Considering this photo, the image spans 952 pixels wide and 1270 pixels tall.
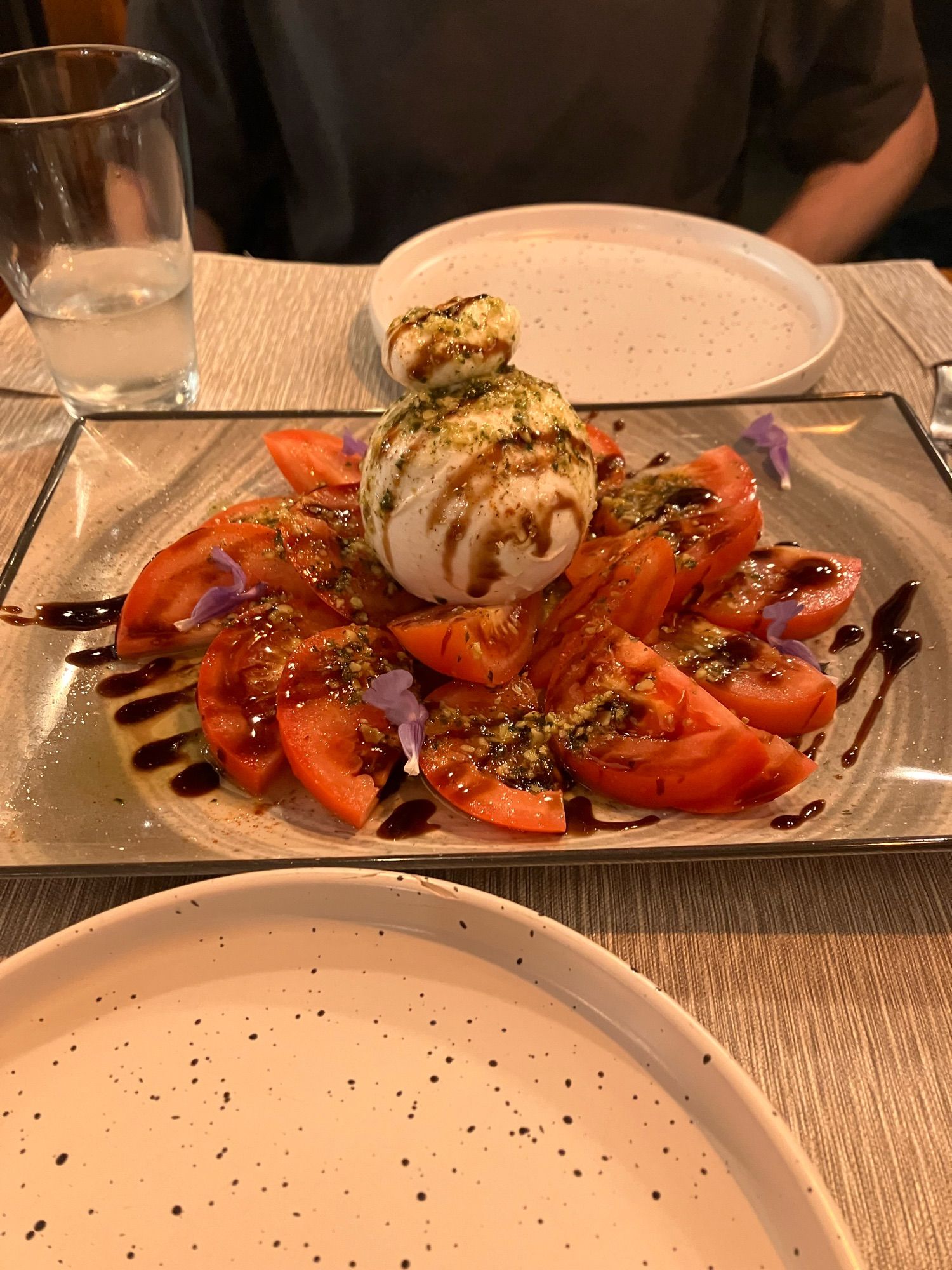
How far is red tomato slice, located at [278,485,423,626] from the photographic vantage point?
4.19 ft

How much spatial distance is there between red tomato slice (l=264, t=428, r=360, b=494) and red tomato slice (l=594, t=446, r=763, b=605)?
445 mm

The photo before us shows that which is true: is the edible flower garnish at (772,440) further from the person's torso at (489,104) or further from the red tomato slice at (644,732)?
the person's torso at (489,104)

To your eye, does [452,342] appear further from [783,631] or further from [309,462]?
[783,631]

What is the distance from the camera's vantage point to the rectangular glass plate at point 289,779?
97 centimetres

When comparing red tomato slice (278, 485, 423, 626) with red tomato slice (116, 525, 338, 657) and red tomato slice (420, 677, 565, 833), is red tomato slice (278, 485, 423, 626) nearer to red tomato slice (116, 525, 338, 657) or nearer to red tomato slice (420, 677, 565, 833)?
red tomato slice (116, 525, 338, 657)

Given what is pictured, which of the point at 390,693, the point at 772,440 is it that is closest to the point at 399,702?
the point at 390,693

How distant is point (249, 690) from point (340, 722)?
0.15 metres

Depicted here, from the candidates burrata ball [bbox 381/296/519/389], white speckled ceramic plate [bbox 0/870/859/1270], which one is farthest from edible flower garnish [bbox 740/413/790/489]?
white speckled ceramic plate [bbox 0/870/859/1270]

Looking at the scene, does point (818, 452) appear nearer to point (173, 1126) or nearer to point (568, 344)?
point (568, 344)

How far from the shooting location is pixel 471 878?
1.01 m

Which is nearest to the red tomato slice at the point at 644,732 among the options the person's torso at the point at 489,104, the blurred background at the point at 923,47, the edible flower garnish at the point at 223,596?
the edible flower garnish at the point at 223,596

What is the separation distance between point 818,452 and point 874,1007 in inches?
39.0

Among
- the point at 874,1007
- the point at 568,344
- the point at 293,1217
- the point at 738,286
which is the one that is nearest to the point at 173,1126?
the point at 293,1217

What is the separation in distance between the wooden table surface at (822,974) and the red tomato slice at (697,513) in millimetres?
476
